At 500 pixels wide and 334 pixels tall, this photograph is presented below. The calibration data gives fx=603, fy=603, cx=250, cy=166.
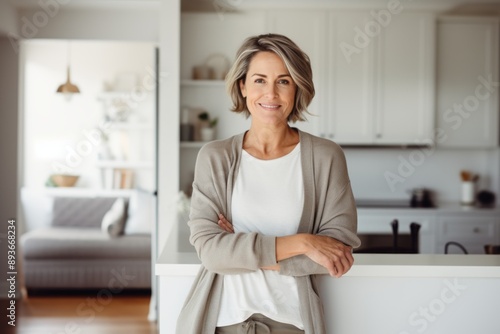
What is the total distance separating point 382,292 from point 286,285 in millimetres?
435

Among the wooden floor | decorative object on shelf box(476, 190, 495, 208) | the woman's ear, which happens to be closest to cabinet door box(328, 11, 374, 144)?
decorative object on shelf box(476, 190, 495, 208)

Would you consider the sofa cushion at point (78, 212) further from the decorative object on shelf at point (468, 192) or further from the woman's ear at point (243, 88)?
the woman's ear at point (243, 88)

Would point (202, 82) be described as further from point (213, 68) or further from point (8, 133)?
point (8, 133)

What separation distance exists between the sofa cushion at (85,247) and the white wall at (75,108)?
177 centimetres

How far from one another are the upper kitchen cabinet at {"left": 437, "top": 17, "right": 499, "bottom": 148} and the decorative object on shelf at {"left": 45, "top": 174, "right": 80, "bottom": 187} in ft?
13.8

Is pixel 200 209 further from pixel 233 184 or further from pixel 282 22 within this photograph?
pixel 282 22

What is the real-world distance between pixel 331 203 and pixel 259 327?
0.37 m

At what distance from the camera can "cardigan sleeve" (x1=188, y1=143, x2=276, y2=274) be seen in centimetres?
148

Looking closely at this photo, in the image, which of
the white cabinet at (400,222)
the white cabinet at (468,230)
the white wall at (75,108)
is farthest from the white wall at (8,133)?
the white cabinet at (468,230)

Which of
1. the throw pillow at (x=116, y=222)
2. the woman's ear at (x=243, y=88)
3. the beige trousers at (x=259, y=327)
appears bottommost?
the throw pillow at (x=116, y=222)

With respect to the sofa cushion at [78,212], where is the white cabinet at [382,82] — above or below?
above

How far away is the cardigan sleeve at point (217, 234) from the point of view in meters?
1.48

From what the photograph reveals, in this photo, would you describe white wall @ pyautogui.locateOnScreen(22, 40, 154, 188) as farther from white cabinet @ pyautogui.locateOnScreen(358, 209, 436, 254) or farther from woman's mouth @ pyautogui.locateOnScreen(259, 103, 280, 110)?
woman's mouth @ pyautogui.locateOnScreen(259, 103, 280, 110)

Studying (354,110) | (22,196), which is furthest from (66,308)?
(354,110)
